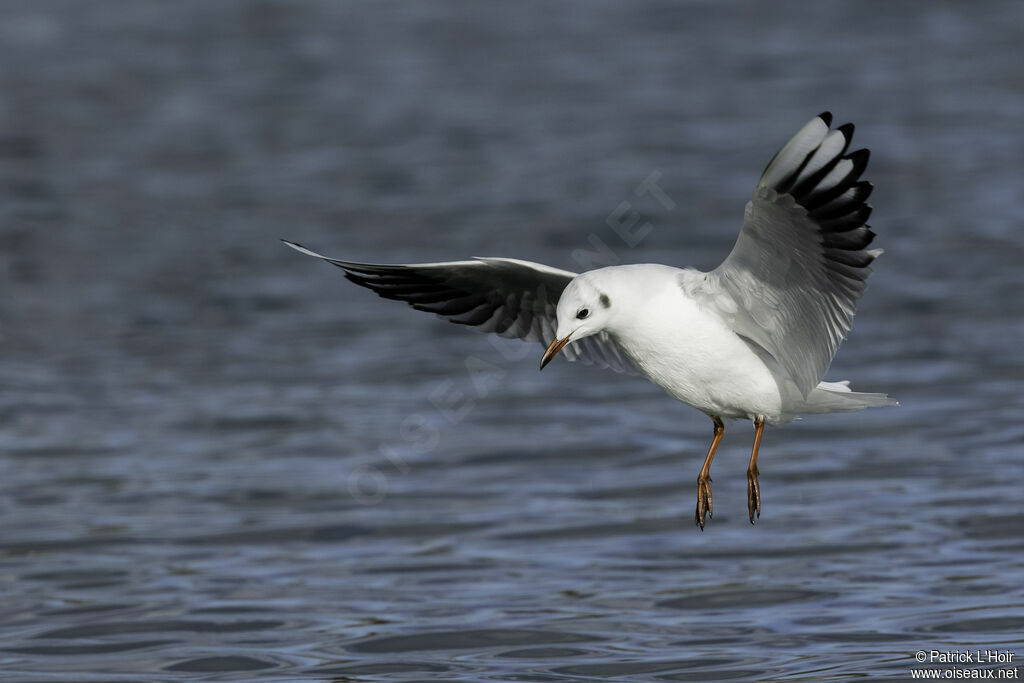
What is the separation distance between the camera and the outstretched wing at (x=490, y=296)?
9484 mm

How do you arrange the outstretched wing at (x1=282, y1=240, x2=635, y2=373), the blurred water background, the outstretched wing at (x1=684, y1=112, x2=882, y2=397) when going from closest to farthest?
the outstretched wing at (x1=684, y1=112, x2=882, y2=397)
the outstretched wing at (x1=282, y1=240, x2=635, y2=373)
the blurred water background

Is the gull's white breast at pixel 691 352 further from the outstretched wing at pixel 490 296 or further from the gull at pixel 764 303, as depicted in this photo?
the outstretched wing at pixel 490 296

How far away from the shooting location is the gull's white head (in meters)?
7.96

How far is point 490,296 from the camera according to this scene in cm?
979

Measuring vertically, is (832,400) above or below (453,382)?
below

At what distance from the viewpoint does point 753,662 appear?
10.4 meters

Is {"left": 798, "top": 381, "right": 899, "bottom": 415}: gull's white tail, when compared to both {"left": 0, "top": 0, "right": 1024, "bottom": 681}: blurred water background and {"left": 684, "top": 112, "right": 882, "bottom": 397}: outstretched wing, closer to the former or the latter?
{"left": 684, "top": 112, "right": 882, "bottom": 397}: outstretched wing

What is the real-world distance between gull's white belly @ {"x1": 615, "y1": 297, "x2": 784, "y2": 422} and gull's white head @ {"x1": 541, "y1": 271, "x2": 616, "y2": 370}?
0.18m

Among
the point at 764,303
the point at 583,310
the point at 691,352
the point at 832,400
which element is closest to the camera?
the point at 583,310

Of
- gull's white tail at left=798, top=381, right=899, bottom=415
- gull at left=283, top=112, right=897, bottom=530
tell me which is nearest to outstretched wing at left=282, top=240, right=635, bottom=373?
gull at left=283, top=112, right=897, bottom=530

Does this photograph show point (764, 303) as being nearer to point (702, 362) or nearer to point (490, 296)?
point (702, 362)

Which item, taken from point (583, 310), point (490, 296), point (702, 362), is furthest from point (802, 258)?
point (490, 296)

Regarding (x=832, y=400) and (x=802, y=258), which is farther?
(x=832, y=400)

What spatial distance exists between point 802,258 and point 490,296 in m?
2.24
